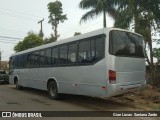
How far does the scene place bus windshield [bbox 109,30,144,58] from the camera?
30.8ft

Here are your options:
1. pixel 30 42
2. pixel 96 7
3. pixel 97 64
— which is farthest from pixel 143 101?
pixel 30 42

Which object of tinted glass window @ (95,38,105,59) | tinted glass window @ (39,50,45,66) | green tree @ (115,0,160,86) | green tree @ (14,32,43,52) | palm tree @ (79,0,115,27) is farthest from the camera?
green tree @ (14,32,43,52)

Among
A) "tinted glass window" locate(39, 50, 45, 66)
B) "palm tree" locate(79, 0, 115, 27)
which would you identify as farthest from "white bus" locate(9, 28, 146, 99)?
"palm tree" locate(79, 0, 115, 27)

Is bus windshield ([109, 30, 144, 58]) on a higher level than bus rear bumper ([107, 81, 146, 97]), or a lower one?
higher

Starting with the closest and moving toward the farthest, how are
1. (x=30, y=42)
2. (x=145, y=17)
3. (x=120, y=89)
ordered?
(x=120, y=89), (x=145, y=17), (x=30, y=42)

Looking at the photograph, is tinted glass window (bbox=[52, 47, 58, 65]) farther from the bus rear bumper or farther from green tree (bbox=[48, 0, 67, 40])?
green tree (bbox=[48, 0, 67, 40])

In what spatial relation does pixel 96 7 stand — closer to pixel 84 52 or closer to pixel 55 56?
pixel 55 56

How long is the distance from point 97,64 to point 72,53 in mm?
1857

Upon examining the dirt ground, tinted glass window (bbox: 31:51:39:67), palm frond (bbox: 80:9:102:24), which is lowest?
the dirt ground

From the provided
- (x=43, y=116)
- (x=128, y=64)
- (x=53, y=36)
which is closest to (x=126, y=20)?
(x=128, y=64)

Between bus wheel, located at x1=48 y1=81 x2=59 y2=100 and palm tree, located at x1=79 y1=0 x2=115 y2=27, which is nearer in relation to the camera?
bus wheel, located at x1=48 y1=81 x2=59 y2=100

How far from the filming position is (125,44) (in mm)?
9875

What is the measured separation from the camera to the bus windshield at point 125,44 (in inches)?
369

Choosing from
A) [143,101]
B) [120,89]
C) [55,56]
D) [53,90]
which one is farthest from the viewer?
[53,90]
